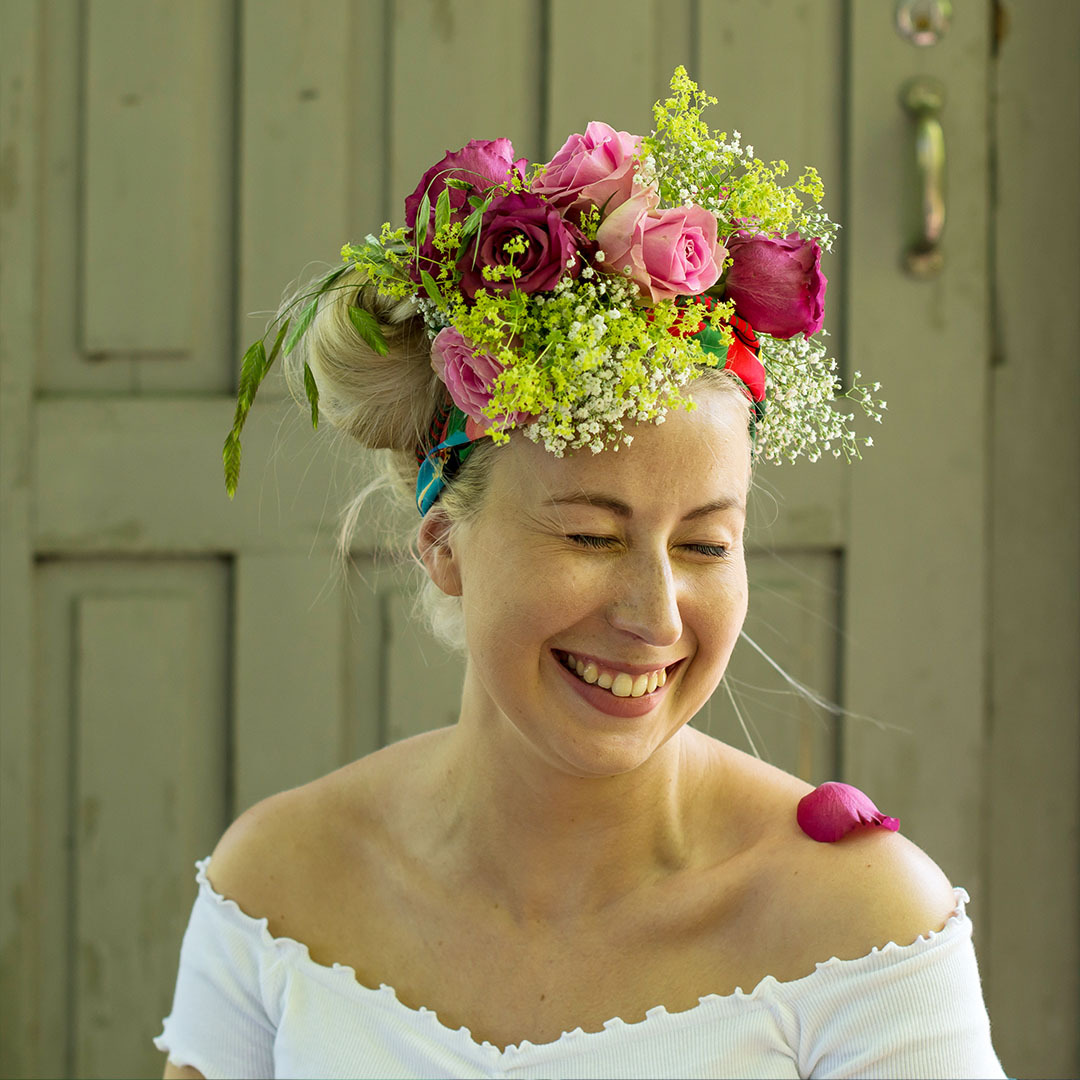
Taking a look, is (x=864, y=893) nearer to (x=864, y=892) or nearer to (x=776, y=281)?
(x=864, y=892)

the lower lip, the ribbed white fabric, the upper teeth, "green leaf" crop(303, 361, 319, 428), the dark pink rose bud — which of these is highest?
"green leaf" crop(303, 361, 319, 428)

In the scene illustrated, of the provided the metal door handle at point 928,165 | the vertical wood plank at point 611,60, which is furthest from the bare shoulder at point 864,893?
the vertical wood plank at point 611,60

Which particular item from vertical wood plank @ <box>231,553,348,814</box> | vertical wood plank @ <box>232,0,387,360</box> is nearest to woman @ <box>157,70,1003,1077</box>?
vertical wood plank @ <box>231,553,348,814</box>

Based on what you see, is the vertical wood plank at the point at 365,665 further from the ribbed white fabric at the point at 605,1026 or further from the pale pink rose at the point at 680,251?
the pale pink rose at the point at 680,251

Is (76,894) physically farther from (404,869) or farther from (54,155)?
(54,155)

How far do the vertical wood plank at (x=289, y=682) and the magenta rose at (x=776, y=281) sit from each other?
1.07 meters

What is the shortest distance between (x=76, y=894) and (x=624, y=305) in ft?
4.84

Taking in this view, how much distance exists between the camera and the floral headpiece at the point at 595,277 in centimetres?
108

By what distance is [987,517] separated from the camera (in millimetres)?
2070

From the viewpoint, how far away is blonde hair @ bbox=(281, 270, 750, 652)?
1.24 metres

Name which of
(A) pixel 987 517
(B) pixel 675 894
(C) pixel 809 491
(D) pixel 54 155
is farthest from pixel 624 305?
(D) pixel 54 155

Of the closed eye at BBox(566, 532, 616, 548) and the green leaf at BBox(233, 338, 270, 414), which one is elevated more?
the green leaf at BBox(233, 338, 270, 414)

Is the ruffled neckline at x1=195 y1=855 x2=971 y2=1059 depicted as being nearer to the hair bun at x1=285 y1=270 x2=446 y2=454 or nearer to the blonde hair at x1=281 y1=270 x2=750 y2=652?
the blonde hair at x1=281 y1=270 x2=750 y2=652

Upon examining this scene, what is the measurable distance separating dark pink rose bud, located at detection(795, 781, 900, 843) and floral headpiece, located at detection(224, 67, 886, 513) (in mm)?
397
